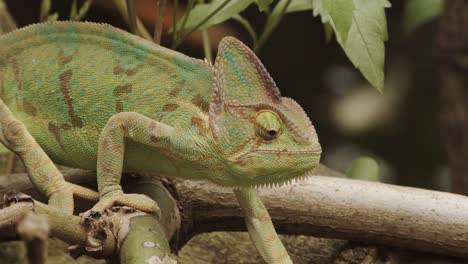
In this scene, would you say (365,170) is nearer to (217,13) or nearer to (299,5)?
(299,5)

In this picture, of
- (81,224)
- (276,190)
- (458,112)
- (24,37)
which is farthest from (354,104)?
(81,224)

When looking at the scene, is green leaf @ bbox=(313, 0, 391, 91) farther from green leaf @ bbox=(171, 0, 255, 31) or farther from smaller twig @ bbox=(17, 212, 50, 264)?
smaller twig @ bbox=(17, 212, 50, 264)

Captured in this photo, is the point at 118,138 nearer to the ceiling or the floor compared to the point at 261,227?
nearer to the ceiling

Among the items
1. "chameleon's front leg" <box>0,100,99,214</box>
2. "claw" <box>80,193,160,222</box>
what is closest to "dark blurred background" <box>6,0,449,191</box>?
"chameleon's front leg" <box>0,100,99,214</box>

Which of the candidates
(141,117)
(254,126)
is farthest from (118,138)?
(254,126)

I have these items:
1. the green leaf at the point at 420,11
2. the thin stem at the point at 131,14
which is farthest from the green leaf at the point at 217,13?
the green leaf at the point at 420,11

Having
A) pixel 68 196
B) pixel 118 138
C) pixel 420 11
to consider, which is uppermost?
pixel 420 11

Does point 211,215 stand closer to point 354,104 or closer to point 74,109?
point 74,109

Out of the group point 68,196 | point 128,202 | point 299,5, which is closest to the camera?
point 128,202
